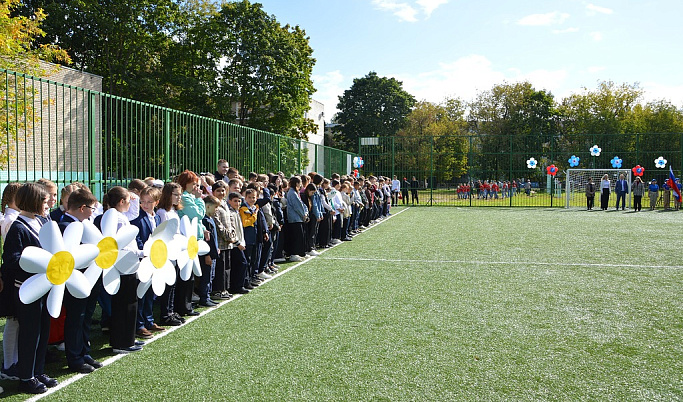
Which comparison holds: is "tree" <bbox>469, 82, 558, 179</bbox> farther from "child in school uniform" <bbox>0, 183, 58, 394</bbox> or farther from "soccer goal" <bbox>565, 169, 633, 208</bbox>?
"child in school uniform" <bbox>0, 183, 58, 394</bbox>

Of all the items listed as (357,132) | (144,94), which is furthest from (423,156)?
(144,94)

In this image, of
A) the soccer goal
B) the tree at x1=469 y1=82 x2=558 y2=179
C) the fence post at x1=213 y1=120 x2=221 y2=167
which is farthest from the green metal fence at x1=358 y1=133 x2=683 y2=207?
the tree at x1=469 y1=82 x2=558 y2=179

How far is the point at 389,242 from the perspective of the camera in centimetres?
1271

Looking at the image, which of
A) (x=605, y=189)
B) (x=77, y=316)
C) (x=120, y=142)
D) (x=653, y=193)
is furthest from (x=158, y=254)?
(x=653, y=193)

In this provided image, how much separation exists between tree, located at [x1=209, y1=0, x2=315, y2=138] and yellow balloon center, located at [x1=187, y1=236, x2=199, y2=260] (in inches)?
1037

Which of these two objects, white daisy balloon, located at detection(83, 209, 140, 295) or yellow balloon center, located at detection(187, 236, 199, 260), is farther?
yellow balloon center, located at detection(187, 236, 199, 260)

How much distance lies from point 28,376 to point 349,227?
10982mm

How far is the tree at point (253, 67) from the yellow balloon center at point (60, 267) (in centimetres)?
2772

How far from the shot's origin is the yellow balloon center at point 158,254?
15.8ft

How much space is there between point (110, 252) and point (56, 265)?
501 mm

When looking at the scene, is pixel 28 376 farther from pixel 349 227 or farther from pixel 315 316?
pixel 349 227

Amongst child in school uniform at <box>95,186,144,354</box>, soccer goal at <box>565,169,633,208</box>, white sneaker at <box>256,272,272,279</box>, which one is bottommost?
white sneaker at <box>256,272,272,279</box>

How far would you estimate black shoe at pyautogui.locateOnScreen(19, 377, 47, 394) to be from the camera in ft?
12.5

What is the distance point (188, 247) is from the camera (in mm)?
5348
